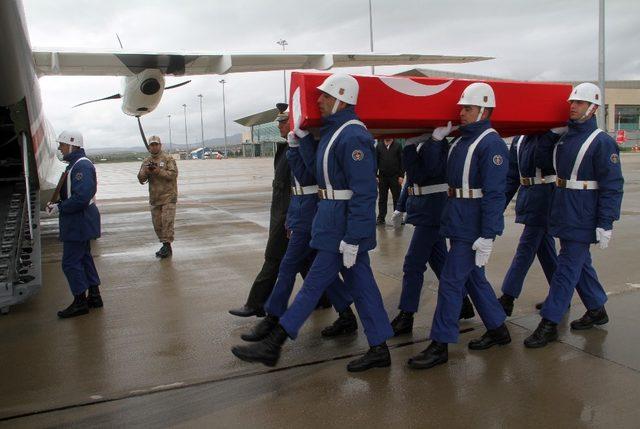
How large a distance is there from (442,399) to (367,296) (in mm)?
830

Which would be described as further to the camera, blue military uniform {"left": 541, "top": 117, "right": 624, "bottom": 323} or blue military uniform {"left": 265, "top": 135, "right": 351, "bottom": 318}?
blue military uniform {"left": 265, "top": 135, "right": 351, "bottom": 318}

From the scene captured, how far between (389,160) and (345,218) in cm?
648

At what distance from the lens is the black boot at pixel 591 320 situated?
420cm

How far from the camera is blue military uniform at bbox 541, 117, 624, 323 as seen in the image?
12.6 ft

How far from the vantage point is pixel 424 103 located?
389 cm

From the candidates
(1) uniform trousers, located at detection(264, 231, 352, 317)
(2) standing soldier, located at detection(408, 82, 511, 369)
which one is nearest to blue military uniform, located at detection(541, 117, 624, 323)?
(2) standing soldier, located at detection(408, 82, 511, 369)

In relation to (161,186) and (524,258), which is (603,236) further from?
(161,186)

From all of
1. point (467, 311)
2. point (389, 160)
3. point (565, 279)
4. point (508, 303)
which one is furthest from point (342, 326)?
point (389, 160)

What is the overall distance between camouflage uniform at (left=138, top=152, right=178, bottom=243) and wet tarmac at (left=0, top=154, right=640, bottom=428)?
1564 millimetres

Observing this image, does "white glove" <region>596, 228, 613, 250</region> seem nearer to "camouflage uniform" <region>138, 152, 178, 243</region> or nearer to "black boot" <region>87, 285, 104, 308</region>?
"black boot" <region>87, 285, 104, 308</region>

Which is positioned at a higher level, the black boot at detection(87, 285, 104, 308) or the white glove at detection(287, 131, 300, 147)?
the white glove at detection(287, 131, 300, 147)

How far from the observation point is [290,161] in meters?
4.11

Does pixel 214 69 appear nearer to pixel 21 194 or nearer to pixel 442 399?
pixel 21 194

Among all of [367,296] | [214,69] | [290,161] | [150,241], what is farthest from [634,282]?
[214,69]
